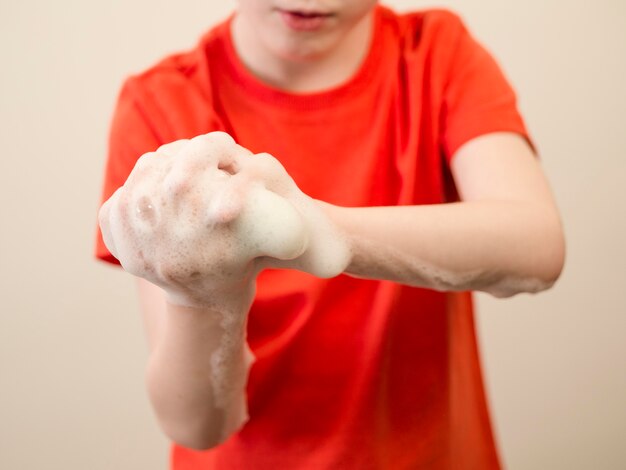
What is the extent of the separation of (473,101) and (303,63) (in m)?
0.12

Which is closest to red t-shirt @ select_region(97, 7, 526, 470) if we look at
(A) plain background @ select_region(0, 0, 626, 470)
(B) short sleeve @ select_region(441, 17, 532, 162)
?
(B) short sleeve @ select_region(441, 17, 532, 162)

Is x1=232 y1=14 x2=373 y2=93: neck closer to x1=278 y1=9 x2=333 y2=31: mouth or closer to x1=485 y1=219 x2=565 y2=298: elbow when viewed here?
x1=278 y1=9 x2=333 y2=31: mouth

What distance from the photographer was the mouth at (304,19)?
468mm

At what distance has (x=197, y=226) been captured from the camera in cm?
32

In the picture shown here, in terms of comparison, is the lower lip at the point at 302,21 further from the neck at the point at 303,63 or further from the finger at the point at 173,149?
the finger at the point at 173,149

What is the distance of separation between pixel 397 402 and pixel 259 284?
13cm

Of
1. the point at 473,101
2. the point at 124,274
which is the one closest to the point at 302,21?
the point at 473,101

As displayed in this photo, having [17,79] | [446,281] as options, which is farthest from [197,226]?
[17,79]

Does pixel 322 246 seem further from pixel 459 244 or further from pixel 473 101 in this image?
pixel 473 101

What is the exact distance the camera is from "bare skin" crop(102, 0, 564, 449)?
1.16ft

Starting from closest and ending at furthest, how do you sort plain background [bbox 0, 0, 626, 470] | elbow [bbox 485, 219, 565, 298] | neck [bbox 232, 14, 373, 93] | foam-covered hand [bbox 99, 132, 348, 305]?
foam-covered hand [bbox 99, 132, 348, 305] < elbow [bbox 485, 219, 565, 298] < neck [bbox 232, 14, 373, 93] < plain background [bbox 0, 0, 626, 470]

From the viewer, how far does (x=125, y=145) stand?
505 mm

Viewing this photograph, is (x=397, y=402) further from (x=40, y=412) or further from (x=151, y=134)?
(x=40, y=412)

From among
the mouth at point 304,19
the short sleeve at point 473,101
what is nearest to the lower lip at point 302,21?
the mouth at point 304,19
